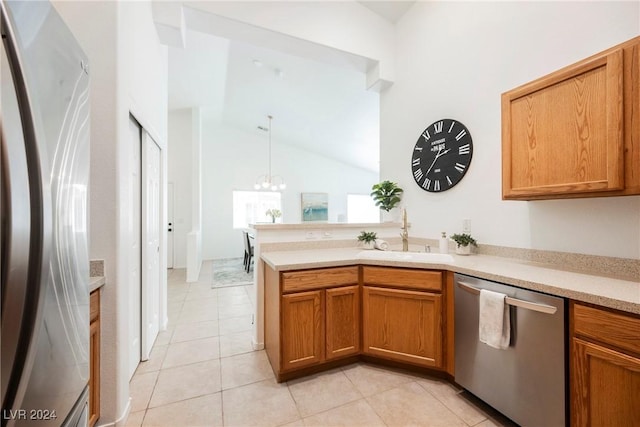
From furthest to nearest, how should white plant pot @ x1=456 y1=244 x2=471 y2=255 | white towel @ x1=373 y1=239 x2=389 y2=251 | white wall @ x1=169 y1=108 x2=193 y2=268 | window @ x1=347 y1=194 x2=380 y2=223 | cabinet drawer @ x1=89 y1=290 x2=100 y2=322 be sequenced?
window @ x1=347 y1=194 x2=380 y2=223 → white wall @ x1=169 y1=108 x2=193 y2=268 → white towel @ x1=373 y1=239 x2=389 y2=251 → white plant pot @ x1=456 y1=244 x2=471 y2=255 → cabinet drawer @ x1=89 y1=290 x2=100 y2=322

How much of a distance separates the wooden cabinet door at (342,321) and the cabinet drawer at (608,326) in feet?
4.02

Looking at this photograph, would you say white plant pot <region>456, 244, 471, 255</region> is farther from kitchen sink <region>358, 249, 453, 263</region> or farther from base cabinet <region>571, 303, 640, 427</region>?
base cabinet <region>571, 303, 640, 427</region>

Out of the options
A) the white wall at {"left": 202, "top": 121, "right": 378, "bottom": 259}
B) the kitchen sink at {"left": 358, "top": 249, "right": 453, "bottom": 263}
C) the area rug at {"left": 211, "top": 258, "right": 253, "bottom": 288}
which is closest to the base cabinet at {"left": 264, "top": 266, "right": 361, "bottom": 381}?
the kitchen sink at {"left": 358, "top": 249, "right": 453, "bottom": 263}

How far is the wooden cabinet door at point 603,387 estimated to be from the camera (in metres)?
1.02

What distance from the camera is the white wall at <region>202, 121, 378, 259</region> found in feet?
23.4

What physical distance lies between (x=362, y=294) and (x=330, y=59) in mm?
2559

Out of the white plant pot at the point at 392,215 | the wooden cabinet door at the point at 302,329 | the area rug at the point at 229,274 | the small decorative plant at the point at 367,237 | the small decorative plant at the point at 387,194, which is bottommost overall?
the area rug at the point at 229,274

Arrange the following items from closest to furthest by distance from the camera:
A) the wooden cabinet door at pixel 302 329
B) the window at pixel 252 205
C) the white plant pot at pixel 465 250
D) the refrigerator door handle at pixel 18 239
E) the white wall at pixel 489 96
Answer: the refrigerator door handle at pixel 18 239 < the white wall at pixel 489 96 < the wooden cabinet door at pixel 302 329 < the white plant pot at pixel 465 250 < the window at pixel 252 205

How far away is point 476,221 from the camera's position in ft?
7.27

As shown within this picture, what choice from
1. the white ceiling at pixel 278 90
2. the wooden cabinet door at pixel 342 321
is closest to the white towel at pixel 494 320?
the wooden cabinet door at pixel 342 321

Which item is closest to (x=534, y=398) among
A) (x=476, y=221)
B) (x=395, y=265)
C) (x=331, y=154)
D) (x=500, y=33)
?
(x=395, y=265)

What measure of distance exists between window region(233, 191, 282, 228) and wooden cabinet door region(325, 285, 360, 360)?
577 centimetres

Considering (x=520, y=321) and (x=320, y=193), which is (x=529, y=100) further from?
(x=320, y=193)

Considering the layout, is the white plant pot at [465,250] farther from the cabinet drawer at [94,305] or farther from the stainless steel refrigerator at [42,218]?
the cabinet drawer at [94,305]
